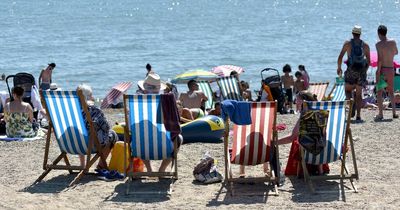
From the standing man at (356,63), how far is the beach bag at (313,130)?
3.67 meters

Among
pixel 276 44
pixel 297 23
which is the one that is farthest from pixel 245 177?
pixel 297 23

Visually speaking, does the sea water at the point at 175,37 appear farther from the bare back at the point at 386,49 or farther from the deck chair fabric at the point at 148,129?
the deck chair fabric at the point at 148,129

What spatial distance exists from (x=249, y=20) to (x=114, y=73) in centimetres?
2865

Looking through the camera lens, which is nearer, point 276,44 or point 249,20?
point 276,44

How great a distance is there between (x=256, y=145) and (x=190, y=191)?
2.15 ft

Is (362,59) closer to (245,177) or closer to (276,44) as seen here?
(245,177)

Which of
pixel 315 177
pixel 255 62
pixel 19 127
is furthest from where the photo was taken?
pixel 255 62

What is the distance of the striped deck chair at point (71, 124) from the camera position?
24.3 feet

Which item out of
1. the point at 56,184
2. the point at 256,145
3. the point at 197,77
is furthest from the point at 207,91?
the point at 256,145

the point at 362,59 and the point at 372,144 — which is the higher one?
the point at 362,59

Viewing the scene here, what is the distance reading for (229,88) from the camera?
12523mm

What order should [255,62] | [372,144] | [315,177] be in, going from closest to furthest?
[315,177], [372,144], [255,62]

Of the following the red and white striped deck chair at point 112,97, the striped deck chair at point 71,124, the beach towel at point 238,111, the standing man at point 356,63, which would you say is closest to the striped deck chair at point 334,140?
the beach towel at point 238,111

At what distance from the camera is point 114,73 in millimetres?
28500
